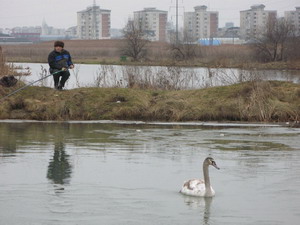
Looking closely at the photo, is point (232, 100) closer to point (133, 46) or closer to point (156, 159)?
point (156, 159)

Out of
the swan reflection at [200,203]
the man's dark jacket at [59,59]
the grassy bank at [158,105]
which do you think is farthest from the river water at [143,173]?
the man's dark jacket at [59,59]

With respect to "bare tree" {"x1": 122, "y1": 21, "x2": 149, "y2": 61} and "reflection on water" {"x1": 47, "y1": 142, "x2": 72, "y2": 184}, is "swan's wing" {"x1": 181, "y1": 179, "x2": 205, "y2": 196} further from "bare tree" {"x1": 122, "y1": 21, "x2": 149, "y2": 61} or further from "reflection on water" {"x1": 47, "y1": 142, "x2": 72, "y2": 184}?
"bare tree" {"x1": 122, "y1": 21, "x2": 149, "y2": 61}

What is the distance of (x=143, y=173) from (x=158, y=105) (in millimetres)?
8629

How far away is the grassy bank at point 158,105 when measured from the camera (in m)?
21.5

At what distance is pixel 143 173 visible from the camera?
1345cm

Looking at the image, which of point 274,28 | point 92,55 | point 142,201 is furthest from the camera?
point 92,55

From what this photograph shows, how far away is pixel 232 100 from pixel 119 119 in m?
3.21

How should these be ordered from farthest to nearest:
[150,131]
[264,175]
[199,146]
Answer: [150,131]
[199,146]
[264,175]

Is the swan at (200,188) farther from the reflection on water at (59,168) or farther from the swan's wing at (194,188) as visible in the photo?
the reflection on water at (59,168)

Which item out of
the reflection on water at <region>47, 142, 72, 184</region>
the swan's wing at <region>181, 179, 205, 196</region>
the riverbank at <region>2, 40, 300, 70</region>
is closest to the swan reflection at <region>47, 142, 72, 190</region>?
the reflection on water at <region>47, 142, 72, 184</region>

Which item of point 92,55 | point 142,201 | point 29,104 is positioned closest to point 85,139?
point 29,104

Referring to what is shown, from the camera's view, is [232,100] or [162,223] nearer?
[162,223]

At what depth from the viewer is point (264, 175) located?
43.6ft

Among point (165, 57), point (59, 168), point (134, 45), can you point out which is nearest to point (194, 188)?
point (59, 168)
